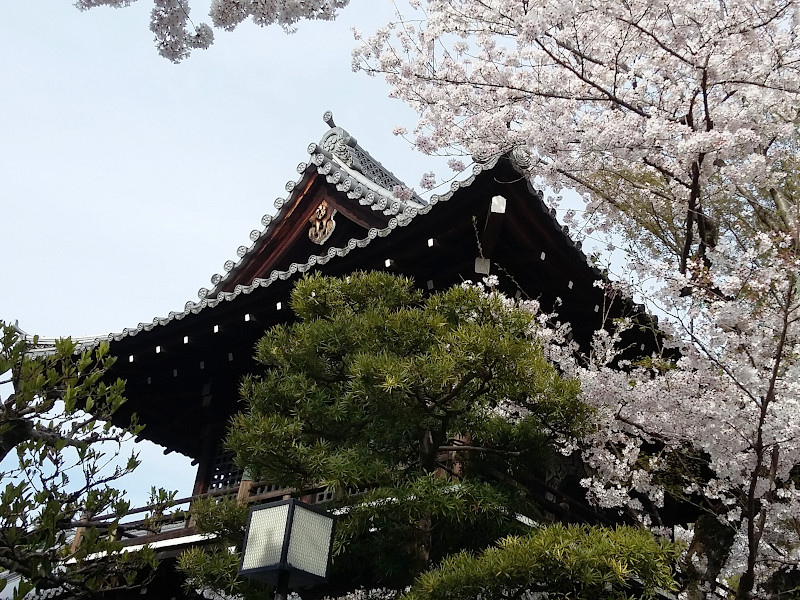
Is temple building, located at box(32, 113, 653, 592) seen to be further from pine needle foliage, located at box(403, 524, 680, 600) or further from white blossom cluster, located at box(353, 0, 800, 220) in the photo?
pine needle foliage, located at box(403, 524, 680, 600)

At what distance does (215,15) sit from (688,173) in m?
5.08

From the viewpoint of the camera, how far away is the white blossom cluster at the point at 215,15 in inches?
173

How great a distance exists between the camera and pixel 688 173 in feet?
25.8

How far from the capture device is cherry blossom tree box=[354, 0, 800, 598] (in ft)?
22.3

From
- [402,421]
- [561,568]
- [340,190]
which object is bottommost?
[561,568]

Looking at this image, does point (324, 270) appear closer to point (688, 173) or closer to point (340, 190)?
point (340, 190)

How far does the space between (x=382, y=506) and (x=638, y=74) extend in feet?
16.9

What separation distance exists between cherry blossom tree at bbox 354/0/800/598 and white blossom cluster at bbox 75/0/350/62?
12.6ft

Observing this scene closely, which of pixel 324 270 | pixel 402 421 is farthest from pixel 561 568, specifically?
pixel 324 270

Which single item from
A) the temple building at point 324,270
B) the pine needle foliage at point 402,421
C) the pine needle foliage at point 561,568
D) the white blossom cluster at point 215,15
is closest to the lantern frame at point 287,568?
the pine needle foliage at point 561,568

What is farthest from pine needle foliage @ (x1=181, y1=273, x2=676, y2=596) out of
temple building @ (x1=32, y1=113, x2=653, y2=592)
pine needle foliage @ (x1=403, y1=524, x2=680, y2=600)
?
temple building @ (x1=32, y1=113, x2=653, y2=592)

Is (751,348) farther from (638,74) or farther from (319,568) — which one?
(319,568)

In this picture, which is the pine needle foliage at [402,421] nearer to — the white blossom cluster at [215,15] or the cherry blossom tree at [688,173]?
the cherry blossom tree at [688,173]

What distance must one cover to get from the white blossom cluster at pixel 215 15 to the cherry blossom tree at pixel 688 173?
12.6ft
